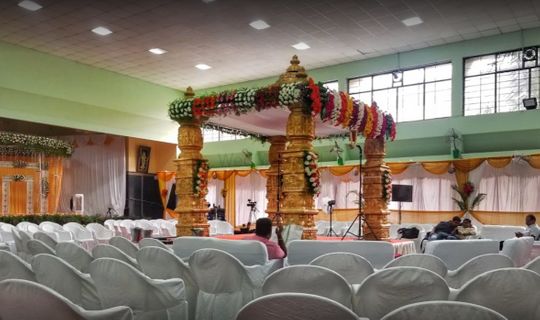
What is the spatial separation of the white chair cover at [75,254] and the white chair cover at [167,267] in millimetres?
513

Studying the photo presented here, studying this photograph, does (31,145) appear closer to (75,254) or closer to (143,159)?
(143,159)

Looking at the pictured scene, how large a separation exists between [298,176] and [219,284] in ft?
10.9

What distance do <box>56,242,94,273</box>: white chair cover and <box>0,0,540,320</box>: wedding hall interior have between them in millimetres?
20

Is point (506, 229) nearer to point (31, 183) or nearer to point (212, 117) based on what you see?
point (212, 117)

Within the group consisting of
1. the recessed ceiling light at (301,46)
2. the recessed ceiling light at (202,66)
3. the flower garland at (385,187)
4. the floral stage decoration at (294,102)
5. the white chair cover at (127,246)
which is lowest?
the white chair cover at (127,246)

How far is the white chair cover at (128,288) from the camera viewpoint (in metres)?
3.57

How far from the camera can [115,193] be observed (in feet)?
64.8

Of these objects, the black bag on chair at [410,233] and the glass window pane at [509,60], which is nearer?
the black bag on chair at [410,233]

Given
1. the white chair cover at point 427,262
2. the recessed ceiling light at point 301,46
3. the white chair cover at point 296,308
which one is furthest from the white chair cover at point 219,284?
the recessed ceiling light at point 301,46

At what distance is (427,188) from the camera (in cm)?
1473

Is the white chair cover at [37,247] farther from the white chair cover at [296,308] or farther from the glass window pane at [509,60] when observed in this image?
the glass window pane at [509,60]

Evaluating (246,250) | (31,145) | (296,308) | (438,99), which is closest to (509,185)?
(438,99)

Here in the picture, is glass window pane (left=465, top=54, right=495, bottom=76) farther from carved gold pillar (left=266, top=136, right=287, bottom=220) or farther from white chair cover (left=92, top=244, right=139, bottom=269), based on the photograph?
white chair cover (left=92, top=244, right=139, bottom=269)

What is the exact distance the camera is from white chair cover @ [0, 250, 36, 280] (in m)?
3.85
